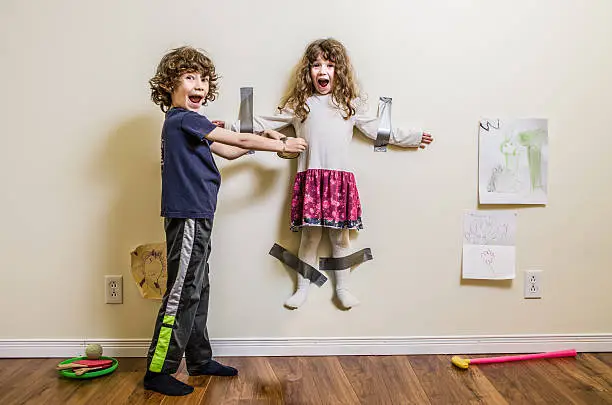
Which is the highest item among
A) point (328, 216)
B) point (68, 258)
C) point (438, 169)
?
point (438, 169)

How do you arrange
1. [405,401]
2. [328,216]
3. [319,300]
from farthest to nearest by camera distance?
[319,300]
[328,216]
[405,401]

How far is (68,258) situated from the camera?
206 cm

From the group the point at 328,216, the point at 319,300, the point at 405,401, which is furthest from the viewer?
the point at 319,300

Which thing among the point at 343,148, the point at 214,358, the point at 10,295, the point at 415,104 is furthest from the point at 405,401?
the point at 10,295

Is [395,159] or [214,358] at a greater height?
[395,159]

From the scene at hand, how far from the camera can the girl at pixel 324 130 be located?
6.51 feet

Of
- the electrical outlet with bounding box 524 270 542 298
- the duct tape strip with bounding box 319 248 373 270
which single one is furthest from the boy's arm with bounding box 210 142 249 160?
the electrical outlet with bounding box 524 270 542 298

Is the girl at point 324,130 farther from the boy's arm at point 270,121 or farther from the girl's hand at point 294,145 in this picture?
the girl's hand at point 294,145

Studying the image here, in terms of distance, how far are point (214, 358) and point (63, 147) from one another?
93cm

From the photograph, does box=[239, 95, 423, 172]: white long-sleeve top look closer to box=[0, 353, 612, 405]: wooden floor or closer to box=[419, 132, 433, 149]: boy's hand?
box=[419, 132, 433, 149]: boy's hand

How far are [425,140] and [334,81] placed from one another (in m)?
0.40

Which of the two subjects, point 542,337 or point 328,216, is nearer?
point 328,216

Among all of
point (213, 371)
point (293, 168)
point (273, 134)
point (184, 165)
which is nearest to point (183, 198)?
point (184, 165)

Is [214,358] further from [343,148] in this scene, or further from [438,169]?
[438,169]
